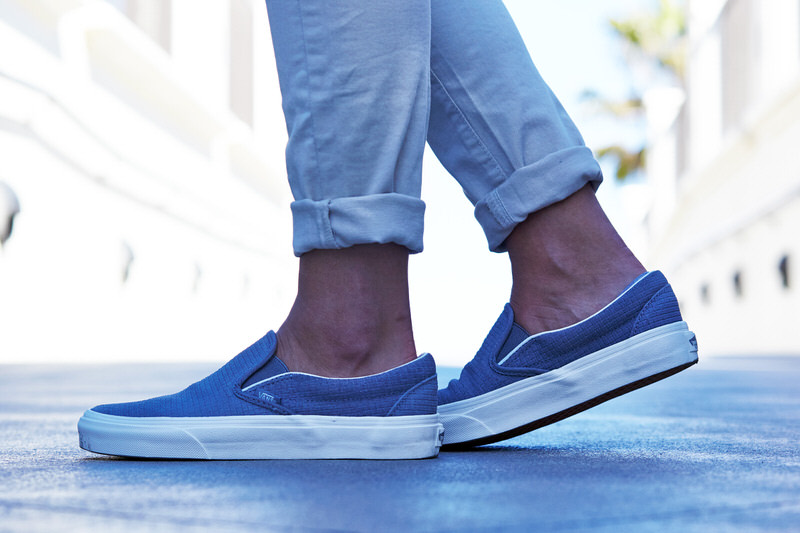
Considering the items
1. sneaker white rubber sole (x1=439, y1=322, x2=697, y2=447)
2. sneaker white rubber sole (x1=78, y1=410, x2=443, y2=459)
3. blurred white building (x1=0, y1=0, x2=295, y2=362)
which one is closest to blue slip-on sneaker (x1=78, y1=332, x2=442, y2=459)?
sneaker white rubber sole (x1=78, y1=410, x2=443, y2=459)

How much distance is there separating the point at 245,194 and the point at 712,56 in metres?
6.88

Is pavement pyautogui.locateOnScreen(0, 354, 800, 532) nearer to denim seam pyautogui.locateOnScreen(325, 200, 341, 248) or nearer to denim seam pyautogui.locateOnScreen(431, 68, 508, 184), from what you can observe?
denim seam pyautogui.locateOnScreen(325, 200, 341, 248)

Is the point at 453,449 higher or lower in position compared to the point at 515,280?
lower

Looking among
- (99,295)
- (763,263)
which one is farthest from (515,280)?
(99,295)

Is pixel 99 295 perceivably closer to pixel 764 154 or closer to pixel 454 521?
pixel 764 154

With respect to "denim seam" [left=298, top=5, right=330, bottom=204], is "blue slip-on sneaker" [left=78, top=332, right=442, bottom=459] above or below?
below

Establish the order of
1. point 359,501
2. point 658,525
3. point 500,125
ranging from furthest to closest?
point 500,125
point 359,501
point 658,525

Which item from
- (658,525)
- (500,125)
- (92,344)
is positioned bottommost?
(92,344)

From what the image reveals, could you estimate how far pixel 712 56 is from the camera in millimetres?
9945

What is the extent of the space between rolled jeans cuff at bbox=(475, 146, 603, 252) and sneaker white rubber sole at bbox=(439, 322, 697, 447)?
0.21m

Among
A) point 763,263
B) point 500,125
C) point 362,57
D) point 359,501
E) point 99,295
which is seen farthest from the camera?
point 99,295

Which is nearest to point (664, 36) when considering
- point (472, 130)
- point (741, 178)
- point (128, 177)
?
point (741, 178)

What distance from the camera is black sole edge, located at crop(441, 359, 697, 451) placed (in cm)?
117

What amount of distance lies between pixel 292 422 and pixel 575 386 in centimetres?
36
